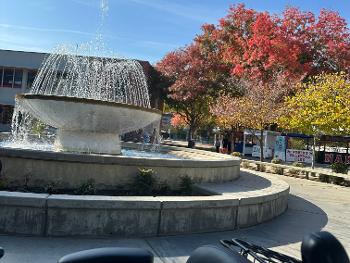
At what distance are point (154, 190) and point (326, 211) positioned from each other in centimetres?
460

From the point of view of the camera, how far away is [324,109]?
2241cm

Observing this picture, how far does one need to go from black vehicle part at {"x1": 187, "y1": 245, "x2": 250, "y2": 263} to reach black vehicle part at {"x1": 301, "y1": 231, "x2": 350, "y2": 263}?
0.50 metres

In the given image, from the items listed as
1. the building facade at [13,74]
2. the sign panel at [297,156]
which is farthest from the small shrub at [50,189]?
the building facade at [13,74]

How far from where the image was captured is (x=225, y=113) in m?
31.0

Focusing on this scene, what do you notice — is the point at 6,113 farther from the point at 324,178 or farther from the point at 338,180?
the point at 338,180

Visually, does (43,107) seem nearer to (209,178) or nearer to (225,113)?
(209,178)

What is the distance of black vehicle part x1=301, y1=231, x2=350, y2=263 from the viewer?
287 centimetres

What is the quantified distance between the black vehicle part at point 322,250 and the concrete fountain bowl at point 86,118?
8101 millimetres

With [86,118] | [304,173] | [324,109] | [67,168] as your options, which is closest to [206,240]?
[67,168]

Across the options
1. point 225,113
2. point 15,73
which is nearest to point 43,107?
point 225,113

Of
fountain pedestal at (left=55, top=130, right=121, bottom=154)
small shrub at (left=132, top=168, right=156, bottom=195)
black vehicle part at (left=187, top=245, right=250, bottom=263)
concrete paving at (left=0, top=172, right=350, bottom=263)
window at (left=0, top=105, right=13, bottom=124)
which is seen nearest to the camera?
black vehicle part at (left=187, top=245, right=250, bottom=263)

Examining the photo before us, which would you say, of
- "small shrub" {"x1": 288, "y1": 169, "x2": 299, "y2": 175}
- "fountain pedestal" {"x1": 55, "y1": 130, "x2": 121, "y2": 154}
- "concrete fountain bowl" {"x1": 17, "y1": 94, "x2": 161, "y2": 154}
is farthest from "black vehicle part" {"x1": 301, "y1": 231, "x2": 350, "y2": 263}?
"small shrub" {"x1": 288, "y1": 169, "x2": 299, "y2": 175}

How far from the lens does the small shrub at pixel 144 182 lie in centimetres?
822

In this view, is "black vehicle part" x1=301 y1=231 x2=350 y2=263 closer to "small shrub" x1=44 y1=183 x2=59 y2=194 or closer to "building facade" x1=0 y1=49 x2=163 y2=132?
"small shrub" x1=44 y1=183 x2=59 y2=194
